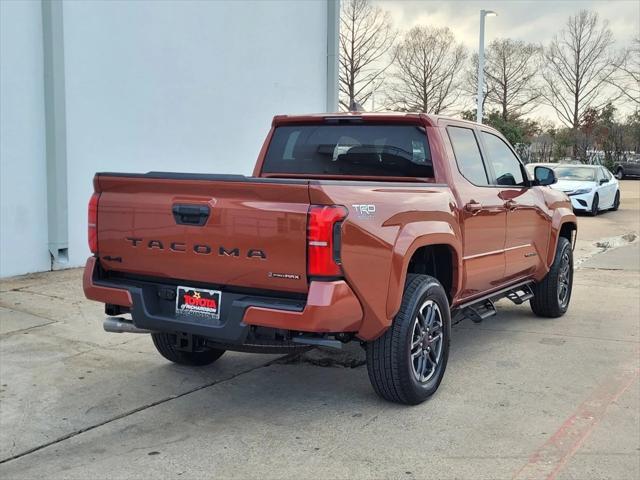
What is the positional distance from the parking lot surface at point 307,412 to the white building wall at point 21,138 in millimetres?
2022

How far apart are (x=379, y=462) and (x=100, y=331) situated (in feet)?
11.9

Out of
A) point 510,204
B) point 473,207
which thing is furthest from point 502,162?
point 473,207

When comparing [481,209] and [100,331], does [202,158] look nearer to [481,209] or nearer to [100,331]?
[100,331]

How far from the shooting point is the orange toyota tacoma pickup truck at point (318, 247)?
12.4 feet

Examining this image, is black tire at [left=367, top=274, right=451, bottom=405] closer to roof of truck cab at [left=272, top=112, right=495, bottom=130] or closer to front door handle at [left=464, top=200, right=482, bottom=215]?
front door handle at [left=464, top=200, right=482, bottom=215]

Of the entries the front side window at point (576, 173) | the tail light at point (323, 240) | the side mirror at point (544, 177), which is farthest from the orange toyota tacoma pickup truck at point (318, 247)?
the front side window at point (576, 173)

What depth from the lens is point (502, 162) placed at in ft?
20.7

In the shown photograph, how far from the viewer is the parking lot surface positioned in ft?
12.1

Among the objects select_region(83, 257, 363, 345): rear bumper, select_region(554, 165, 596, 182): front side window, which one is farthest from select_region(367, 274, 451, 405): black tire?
select_region(554, 165, 596, 182): front side window

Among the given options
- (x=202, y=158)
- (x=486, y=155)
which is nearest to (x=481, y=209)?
(x=486, y=155)

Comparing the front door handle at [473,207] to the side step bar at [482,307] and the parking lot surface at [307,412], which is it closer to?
the side step bar at [482,307]

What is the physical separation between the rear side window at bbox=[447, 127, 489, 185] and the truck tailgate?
81.1 inches

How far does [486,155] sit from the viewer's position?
592 cm

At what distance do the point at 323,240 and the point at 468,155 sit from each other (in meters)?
2.34
